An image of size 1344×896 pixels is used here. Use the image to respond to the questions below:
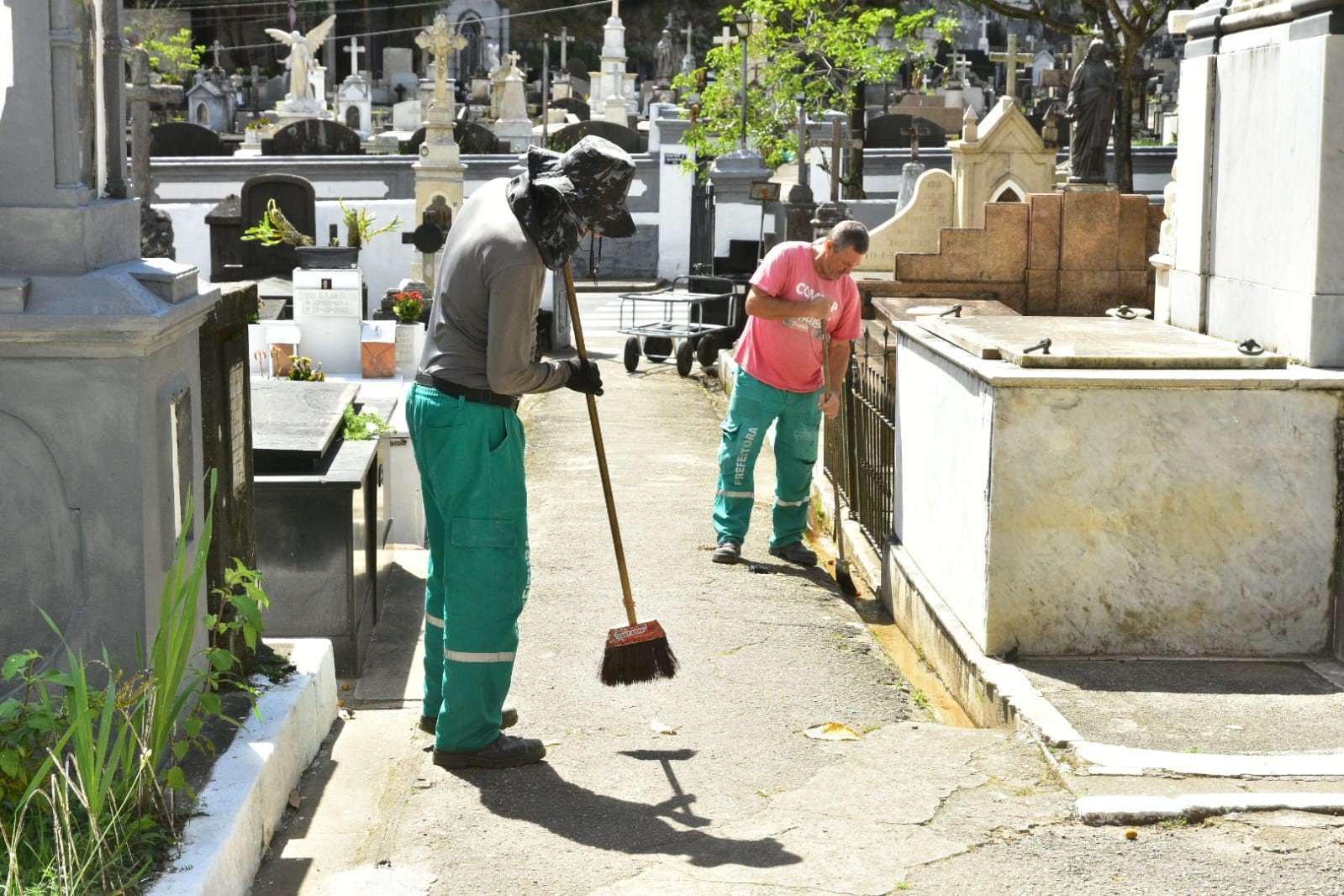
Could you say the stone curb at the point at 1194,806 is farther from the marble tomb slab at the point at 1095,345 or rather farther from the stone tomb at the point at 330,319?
the stone tomb at the point at 330,319

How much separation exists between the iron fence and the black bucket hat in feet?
9.04

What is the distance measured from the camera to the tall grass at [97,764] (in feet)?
9.80

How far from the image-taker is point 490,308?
4340mm

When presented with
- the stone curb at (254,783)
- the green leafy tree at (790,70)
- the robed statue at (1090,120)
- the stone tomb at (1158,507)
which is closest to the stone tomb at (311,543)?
the stone curb at (254,783)

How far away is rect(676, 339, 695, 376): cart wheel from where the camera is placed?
50.9 ft

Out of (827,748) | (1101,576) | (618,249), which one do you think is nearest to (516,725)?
(827,748)

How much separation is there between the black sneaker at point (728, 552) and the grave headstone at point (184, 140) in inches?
1051

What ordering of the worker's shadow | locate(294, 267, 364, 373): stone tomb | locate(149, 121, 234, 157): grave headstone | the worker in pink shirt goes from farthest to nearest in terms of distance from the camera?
locate(149, 121, 234, 157): grave headstone → locate(294, 267, 364, 373): stone tomb → the worker in pink shirt → the worker's shadow

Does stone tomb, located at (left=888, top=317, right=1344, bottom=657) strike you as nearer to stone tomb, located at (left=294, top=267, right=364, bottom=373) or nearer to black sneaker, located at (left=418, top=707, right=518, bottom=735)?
black sneaker, located at (left=418, top=707, right=518, bottom=735)

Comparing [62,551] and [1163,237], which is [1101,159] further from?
[62,551]

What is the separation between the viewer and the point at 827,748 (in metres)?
4.70

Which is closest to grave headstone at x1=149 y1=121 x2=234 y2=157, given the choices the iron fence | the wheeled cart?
the wheeled cart

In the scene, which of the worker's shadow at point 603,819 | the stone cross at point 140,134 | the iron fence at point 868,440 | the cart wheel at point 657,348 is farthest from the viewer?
the stone cross at point 140,134

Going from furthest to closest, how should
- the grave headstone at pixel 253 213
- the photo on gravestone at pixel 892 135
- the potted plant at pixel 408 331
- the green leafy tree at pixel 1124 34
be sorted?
1. the photo on gravestone at pixel 892 135
2. the green leafy tree at pixel 1124 34
3. the grave headstone at pixel 253 213
4. the potted plant at pixel 408 331
